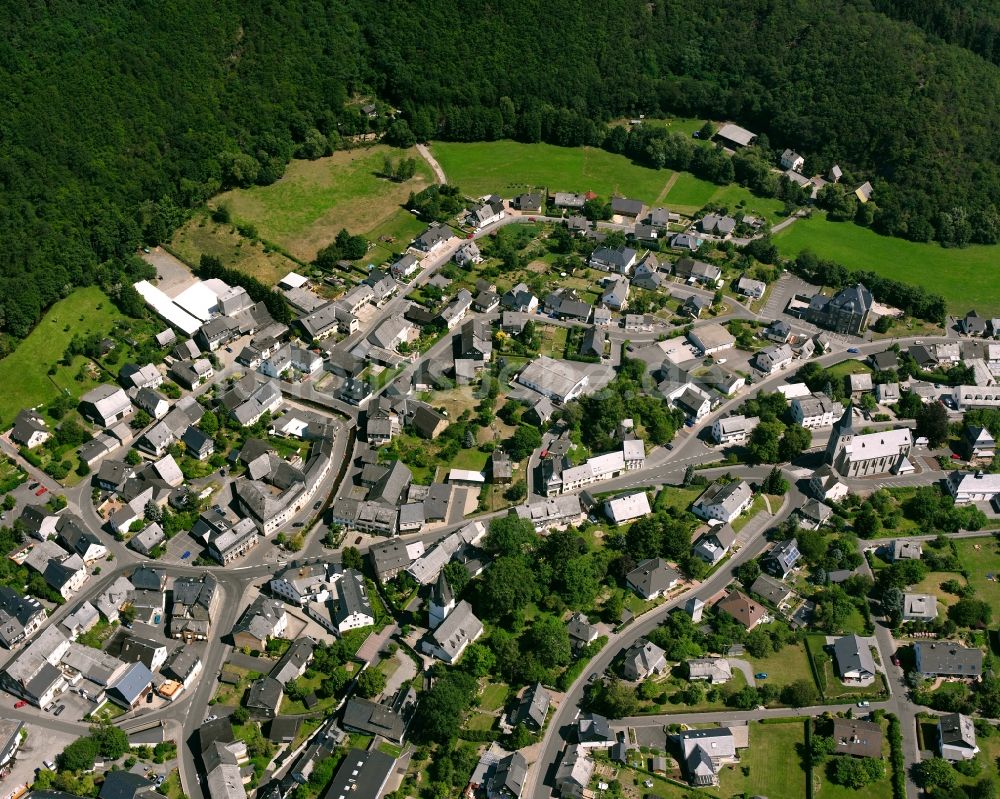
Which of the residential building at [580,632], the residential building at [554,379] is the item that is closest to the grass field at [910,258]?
the residential building at [554,379]

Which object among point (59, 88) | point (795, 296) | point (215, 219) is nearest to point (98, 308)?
point (215, 219)

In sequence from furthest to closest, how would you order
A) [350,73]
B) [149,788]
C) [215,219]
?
[350,73] < [215,219] < [149,788]

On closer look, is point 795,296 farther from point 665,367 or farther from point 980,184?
point 980,184

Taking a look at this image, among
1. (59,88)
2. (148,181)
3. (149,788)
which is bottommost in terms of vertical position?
(149,788)

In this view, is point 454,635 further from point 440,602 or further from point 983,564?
point 983,564

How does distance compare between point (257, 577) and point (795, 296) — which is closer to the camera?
point (257, 577)

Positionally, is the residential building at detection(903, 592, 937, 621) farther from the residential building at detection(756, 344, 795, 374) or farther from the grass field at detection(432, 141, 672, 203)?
the grass field at detection(432, 141, 672, 203)

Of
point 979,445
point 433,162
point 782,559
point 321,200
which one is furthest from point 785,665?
point 433,162

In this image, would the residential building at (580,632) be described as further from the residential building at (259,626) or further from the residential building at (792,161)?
the residential building at (792,161)
